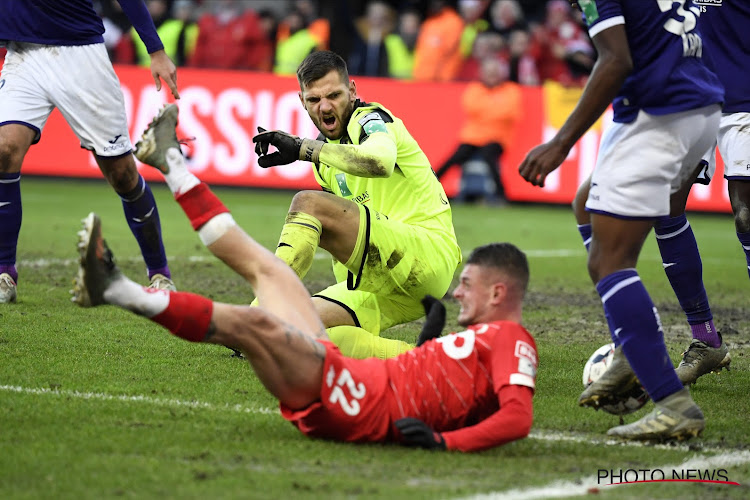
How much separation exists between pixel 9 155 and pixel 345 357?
337 centimetres

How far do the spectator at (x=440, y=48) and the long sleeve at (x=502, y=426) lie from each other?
13.4 m

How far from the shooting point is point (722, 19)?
589 cm

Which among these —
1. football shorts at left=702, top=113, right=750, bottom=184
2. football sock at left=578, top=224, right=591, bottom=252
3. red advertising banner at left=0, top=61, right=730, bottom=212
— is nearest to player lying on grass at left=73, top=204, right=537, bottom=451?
football sock at left=578, top=224, right=591, bottom=252

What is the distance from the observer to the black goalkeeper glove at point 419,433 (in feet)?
12.5

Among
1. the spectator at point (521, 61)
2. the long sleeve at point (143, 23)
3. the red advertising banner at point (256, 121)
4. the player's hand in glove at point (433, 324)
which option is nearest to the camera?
the player's hand in glove at point (433, 324)

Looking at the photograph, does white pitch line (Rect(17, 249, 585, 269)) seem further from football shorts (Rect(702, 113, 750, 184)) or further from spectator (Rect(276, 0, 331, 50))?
spectator (Rect(276, 0, 331, 50))

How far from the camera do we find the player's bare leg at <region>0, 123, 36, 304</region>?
651cm

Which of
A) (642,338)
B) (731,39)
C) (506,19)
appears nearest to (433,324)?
(642,338)

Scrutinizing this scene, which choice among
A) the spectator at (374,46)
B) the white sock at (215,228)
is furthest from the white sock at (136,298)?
the spectator at (374,46)

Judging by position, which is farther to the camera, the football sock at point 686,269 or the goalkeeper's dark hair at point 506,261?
the football sock at point 686,269

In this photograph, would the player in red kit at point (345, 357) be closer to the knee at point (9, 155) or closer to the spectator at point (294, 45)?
the knee at point (9, 155)

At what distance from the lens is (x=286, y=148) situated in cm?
504

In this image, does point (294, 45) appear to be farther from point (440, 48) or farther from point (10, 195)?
point (10, 195)

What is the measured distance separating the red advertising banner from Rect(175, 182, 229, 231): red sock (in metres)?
11.0
